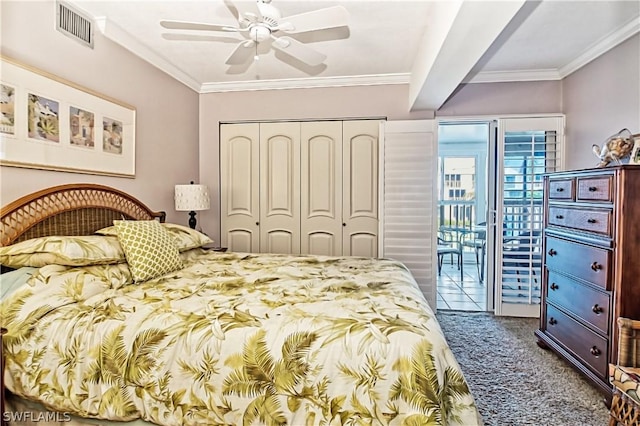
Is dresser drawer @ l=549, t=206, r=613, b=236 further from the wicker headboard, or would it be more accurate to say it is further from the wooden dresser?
the wicker headboard

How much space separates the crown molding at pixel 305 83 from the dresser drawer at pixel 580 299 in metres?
2.34

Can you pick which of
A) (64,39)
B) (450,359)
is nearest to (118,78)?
(64,39)

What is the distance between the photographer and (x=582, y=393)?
2.28 meters

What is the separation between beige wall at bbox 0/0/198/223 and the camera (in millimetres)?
2068

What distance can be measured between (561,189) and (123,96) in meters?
3.35

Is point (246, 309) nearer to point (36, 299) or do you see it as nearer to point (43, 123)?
point (36, 299)

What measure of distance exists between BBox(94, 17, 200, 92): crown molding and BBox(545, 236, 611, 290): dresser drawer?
355 centimetres

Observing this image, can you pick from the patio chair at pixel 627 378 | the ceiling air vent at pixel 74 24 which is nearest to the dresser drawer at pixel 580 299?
the patio chair at pixel 627 378

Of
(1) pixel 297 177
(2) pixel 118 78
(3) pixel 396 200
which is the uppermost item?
(2) pixel 118 78

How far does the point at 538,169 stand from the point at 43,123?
4.08 m

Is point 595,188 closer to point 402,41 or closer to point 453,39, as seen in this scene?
point 453,39

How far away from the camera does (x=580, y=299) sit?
2.42 metres

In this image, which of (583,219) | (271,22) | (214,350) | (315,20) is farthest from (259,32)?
(583,219)

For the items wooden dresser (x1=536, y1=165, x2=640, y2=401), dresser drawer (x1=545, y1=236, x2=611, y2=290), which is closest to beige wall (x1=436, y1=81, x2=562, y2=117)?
wooden dresser (x1=536, y1=165, x2=640, y2=401)
